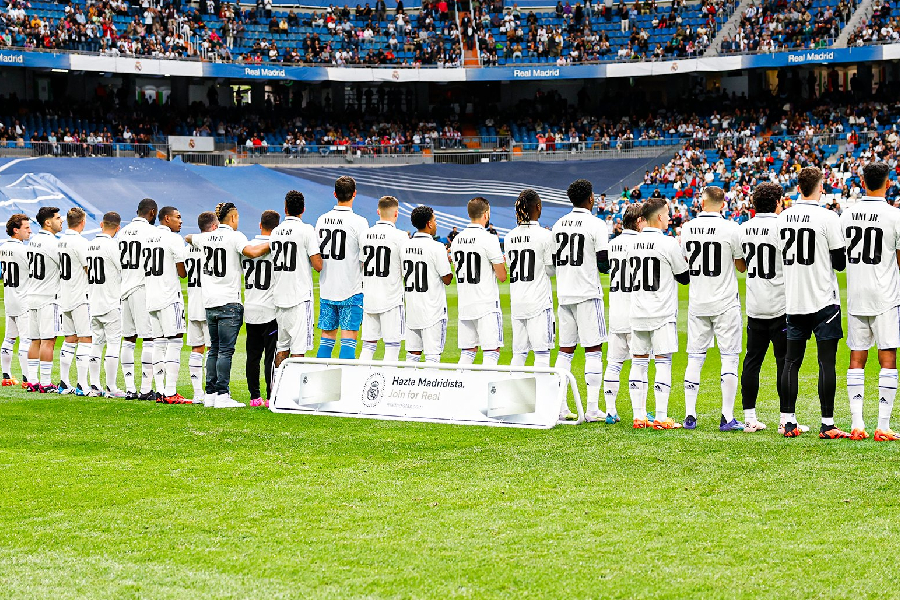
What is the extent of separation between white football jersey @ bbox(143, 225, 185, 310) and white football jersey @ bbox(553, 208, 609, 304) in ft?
14.4

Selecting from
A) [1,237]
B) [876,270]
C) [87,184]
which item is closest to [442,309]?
[876,270]

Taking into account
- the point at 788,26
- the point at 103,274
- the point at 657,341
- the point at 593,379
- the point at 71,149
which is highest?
the point at 788,26

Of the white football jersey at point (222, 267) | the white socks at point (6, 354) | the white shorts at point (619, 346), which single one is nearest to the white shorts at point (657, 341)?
the white shorts at point (619, 346)

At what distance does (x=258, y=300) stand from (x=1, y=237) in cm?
2656

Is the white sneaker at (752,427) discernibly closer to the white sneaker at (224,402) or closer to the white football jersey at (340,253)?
the white football jersey at (340,253)

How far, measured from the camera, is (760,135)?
4562cm

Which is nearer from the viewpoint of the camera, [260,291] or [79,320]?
[260,291]

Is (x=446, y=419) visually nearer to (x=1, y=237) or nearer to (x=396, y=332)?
(x=396, y=332)

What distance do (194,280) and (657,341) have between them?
5124 millimetres

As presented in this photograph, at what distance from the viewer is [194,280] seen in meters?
11.7

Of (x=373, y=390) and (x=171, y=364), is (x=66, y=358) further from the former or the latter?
(x=373, y=390)

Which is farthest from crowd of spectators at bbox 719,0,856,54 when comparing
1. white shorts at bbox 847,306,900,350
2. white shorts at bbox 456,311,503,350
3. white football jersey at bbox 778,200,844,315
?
white shorts at bbox 847,306,900,350

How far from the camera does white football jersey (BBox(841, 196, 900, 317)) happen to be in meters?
8.42

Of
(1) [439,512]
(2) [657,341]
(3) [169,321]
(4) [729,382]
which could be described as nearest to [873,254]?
(4) [729,382]
